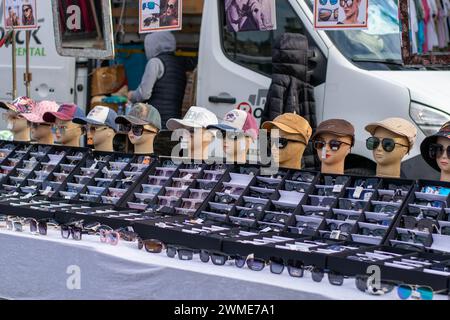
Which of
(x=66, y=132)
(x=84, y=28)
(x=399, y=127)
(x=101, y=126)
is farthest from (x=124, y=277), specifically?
(x=84, y=28)

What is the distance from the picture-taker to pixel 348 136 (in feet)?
14.0

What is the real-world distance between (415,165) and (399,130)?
1.45 m

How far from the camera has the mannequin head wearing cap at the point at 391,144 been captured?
4.21m

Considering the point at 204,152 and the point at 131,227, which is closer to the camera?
the point at 131,227

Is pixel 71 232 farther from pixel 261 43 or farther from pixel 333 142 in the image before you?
pixel 261 43

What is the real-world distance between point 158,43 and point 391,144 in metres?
4.01

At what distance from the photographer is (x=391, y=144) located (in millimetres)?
4195

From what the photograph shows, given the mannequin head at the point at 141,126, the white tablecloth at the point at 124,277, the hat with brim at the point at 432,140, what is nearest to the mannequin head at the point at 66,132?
the mannequin head at the point at 141,126

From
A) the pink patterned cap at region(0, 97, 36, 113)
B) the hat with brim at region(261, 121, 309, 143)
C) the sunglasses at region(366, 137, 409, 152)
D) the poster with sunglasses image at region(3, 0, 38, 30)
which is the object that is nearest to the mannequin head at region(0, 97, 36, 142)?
the pink patterned cap at region(0, 97, 36, 113)

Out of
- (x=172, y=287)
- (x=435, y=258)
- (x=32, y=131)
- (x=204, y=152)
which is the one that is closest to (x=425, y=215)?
(x=435, y=258)

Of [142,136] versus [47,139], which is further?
[47,139]

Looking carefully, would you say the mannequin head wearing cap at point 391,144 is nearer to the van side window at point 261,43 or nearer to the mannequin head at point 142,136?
the mannequin head at point 142,136

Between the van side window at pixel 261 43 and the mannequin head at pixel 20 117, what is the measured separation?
174cm
